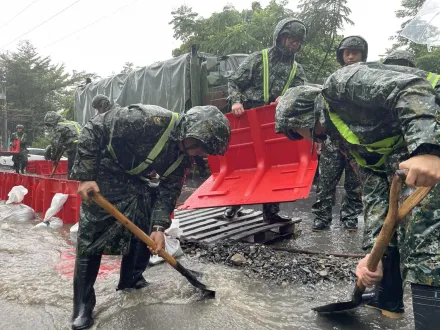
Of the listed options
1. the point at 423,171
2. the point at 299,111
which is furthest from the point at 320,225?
the point at 423,171

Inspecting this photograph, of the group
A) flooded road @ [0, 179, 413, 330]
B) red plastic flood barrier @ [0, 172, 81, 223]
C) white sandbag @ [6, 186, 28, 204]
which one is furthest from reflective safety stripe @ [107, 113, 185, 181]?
white sandbag @ [6, 186, 28, 204]

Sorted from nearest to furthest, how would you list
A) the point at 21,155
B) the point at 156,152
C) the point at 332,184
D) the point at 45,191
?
the point at 156,152, the point at 332,184, the point at 45,191, the point at 21,155

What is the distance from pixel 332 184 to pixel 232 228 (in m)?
1.28

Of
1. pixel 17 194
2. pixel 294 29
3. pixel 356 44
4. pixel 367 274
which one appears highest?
pixel 294 29

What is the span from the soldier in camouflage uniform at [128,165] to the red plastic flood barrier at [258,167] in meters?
1.55

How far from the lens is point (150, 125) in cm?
268

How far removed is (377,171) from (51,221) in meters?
4.78

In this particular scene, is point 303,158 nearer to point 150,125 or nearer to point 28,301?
point 150,125

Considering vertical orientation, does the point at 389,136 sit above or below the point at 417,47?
below

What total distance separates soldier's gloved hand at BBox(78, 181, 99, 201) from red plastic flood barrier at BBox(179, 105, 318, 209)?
6.66 ft

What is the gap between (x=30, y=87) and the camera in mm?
31938

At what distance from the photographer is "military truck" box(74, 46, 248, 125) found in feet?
25.9

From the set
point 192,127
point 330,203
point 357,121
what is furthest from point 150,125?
point 330,203

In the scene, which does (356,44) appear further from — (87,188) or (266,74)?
(87,188)
